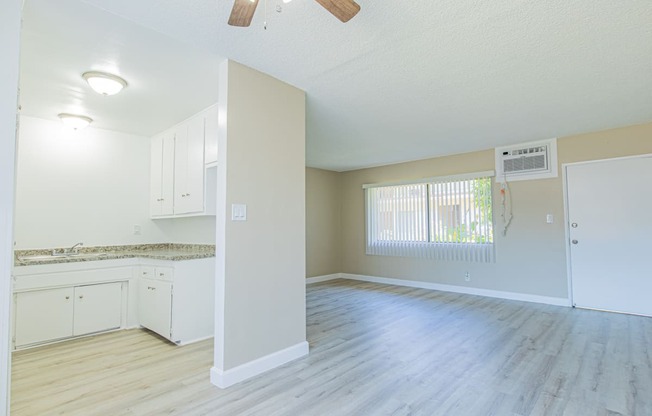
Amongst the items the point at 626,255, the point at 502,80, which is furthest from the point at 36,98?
the point at 626,255

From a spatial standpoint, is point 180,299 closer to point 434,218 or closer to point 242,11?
point 242,11

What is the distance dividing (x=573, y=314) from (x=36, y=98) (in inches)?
252

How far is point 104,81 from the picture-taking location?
263cm

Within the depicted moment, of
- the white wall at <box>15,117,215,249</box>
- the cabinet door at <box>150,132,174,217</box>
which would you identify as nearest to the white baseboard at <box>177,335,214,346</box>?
the white wall at <box>15,117,215,249</box>

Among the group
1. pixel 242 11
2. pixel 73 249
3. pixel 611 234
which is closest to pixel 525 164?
pixel 611 234

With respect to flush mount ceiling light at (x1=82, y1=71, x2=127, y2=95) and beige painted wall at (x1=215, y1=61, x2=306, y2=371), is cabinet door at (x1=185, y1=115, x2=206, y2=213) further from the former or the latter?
beige painted wall at (x1=215, y1=61, x2=306, y2=371)

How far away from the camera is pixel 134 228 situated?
429 centimetres

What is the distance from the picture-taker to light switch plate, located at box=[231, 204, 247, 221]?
2.39 meters

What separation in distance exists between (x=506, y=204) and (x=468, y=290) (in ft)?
4.99

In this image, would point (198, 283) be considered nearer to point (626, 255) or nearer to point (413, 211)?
point (413, 211)

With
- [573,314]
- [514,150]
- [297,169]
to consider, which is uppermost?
[514,150]

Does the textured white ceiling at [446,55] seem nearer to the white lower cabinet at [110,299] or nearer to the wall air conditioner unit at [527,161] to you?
the wall air conditioner unit at [527,161]

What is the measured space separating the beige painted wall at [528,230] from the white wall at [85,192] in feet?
12.9

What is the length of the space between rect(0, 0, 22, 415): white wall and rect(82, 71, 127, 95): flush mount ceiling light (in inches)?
54.1
